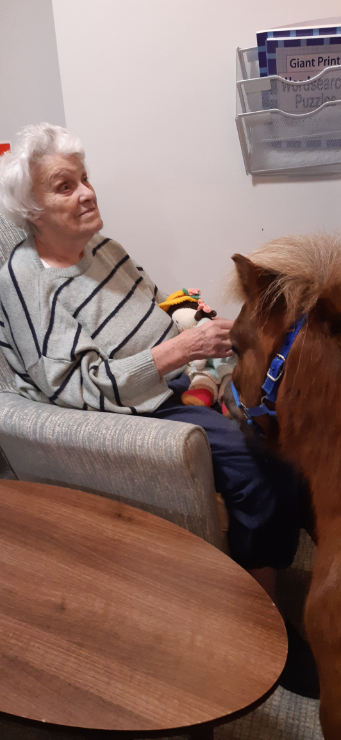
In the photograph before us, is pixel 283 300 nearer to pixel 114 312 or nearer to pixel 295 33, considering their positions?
pixel 114 312

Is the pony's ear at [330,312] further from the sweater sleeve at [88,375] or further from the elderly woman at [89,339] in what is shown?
the sweater sleeve at [88,375]

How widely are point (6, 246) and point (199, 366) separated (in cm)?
68

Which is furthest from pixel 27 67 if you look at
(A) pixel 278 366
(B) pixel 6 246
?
(A) pixel 278 366

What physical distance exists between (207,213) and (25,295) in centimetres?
75

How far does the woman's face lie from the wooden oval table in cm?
77

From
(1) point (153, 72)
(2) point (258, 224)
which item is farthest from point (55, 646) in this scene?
(1) point (153, 72)

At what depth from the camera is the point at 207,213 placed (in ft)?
5.81

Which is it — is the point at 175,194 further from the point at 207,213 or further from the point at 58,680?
the point at 58,680

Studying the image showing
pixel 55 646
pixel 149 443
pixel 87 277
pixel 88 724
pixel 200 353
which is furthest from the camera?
pixel 87 277

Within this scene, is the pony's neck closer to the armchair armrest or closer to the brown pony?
the brown pony

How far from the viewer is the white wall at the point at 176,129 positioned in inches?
60.7

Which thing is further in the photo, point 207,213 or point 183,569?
point 207,213

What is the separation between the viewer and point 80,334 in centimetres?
133

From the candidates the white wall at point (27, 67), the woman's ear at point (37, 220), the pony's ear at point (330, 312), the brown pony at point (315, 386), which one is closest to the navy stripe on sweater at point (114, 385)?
the woman's ear at point (37, 220)
